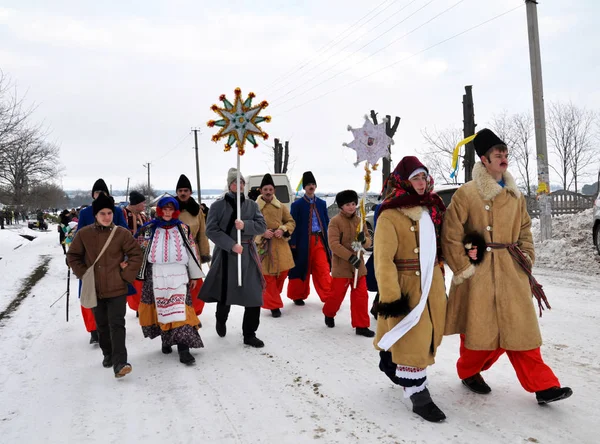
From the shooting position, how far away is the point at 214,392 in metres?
4.16

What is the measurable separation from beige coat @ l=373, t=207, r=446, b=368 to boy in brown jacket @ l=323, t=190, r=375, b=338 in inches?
79.8

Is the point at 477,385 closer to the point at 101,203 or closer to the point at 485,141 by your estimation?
the point at 485,141

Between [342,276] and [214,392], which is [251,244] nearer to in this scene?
[342,276]

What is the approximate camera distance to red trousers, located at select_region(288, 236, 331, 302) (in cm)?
729

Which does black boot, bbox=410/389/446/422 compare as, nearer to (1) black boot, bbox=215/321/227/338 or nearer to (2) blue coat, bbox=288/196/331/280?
(1) black boot, bbox=215/321/227/338

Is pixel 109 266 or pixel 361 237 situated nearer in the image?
pixel 109 266

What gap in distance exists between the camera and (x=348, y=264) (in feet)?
19.5

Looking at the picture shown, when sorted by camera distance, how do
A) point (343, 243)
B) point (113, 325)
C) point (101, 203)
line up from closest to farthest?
point (113, 325)
point (101, 203)
point (343, 243)

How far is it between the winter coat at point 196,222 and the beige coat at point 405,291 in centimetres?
354

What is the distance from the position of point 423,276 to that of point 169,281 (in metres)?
2.73

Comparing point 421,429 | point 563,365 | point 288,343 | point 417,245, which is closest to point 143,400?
point 288,343

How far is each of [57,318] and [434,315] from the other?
6.00m

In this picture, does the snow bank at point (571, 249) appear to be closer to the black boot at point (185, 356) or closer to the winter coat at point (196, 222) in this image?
the winter coat at point (196, 222)

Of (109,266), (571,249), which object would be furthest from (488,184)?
(571,249)
